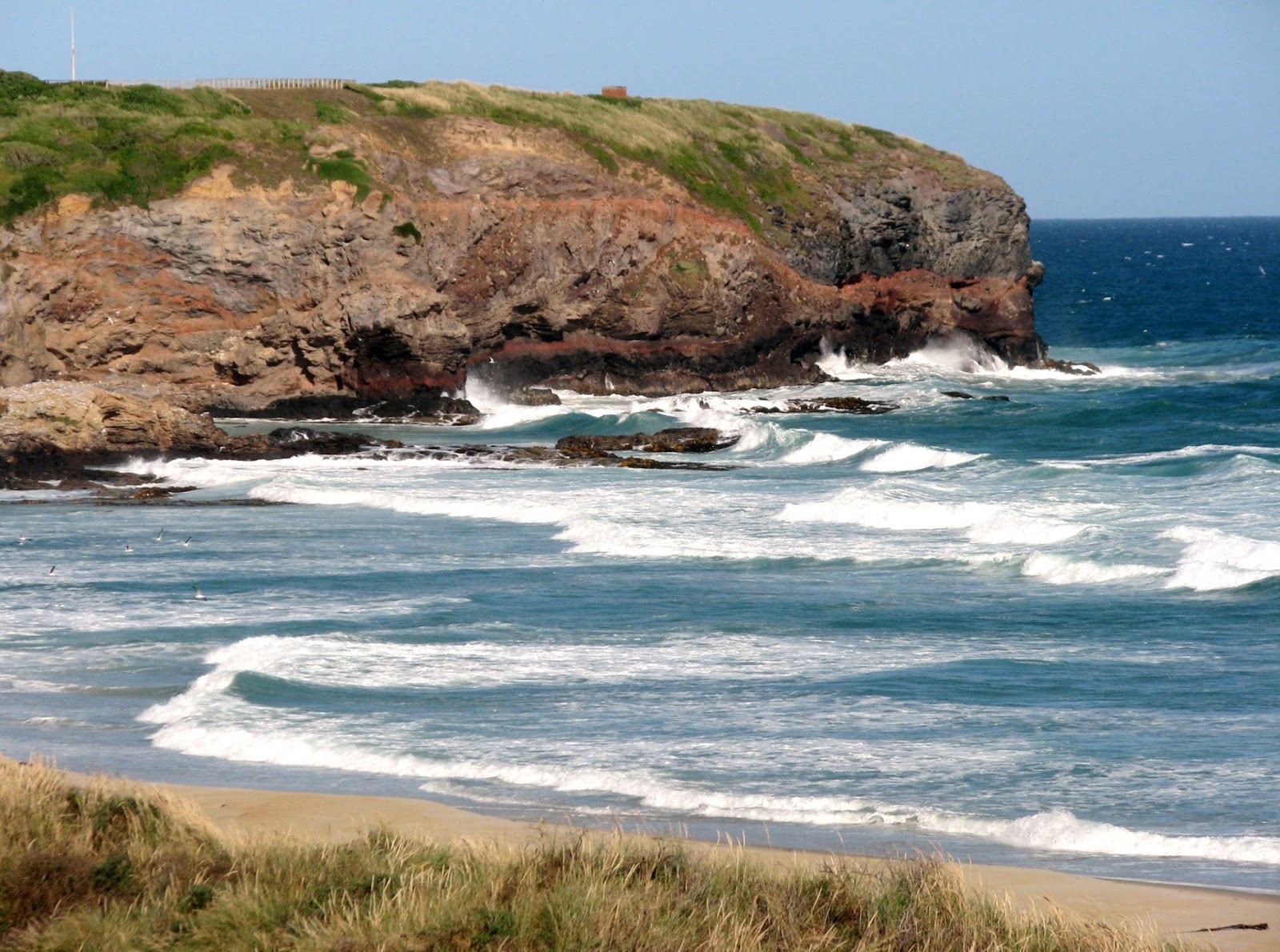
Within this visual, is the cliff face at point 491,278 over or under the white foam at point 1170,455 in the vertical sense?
over

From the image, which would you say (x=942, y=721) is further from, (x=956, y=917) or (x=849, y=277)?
(x=849, y=277)

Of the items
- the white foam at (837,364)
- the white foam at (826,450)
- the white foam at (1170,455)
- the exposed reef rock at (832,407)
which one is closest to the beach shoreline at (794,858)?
the white foam at (1170,455)

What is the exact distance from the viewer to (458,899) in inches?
317

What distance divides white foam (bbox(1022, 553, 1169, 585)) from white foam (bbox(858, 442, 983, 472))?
41.9 feet

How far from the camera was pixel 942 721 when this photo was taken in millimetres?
14578

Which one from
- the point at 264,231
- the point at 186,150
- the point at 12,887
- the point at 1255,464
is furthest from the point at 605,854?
the point at 186,150

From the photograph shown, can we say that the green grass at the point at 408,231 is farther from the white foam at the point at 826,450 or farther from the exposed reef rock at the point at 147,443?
the white foam at the point at 826,450

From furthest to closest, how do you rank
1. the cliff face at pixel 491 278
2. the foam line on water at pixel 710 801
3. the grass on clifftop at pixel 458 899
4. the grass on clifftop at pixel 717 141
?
the grass on clifftop at pixel 717 141 → the cliff face at pixel 491 278 → the foam line on water at pixel 710 801 → the grass on clifftop at pixel 458 899

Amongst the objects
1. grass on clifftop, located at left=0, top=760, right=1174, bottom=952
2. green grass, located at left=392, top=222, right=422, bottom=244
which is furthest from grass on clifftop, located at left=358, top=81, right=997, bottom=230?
grass on clifftop, located at left=0, top=760, right=1174, bottom=952

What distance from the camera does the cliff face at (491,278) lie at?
43.1m

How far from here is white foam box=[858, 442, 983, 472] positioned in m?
36.4

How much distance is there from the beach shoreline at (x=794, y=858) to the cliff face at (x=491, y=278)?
3222 cm

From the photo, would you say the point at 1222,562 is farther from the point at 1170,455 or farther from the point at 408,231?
the point at 408,231

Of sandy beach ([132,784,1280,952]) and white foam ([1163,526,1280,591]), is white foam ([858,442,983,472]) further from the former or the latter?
sandy beach ([132,784,1280,952])
